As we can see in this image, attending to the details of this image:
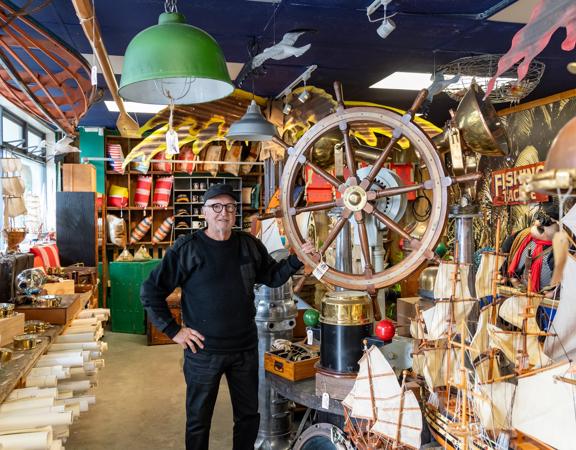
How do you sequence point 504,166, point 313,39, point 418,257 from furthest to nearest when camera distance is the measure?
1. point 504,166
2. point 313,39
3. point 418,257

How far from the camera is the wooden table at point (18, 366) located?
1.95 meters

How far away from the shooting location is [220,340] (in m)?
2.70

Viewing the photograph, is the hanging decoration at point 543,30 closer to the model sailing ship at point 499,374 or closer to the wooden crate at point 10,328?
the model sailing ship at point 499,374

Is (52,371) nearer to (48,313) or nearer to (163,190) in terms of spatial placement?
(48,313)

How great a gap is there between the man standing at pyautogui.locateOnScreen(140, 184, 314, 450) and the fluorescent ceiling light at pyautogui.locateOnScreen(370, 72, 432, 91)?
3495 millimetres

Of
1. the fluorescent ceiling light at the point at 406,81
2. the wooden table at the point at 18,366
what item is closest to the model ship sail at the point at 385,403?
the wooden table at the point at 18,366

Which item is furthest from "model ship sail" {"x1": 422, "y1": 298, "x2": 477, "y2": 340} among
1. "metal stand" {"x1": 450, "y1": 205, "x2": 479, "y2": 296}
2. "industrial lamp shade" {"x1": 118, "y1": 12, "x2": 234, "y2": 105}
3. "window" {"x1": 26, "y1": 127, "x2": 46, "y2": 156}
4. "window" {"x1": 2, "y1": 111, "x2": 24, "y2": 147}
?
"window" {"x1": 26, "y1": 127, "x2": 46, "y2": 156}

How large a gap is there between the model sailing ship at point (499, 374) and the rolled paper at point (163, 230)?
7.12 meters

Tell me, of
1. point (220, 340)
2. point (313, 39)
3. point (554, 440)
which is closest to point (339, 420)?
point (220, 340)

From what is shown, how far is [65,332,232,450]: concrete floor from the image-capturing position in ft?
12.7

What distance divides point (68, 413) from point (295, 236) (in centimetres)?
110

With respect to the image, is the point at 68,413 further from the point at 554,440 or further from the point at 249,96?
the point at 249,96

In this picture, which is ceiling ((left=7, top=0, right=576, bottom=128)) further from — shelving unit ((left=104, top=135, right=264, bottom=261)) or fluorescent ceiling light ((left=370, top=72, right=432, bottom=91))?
shelving unit ((left=104, top=135, right=264, bottom=261))

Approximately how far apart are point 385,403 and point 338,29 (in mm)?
3267
